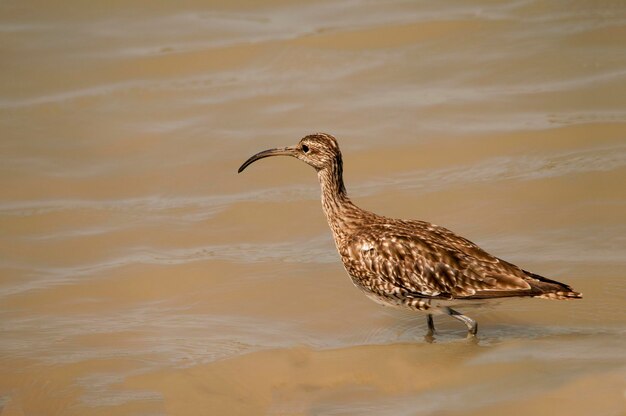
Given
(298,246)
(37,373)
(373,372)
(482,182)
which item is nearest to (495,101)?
(482,182)

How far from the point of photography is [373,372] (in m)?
9.32

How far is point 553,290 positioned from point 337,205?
258 cm

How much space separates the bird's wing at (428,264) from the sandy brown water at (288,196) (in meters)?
0.51

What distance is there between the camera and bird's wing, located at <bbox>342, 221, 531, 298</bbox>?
388 inches

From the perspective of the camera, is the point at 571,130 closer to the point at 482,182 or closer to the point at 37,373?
the point at 482,182

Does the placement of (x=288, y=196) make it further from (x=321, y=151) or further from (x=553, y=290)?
(x=553, y=290)

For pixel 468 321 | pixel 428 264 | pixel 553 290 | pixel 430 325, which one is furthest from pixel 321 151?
pixel 553 290

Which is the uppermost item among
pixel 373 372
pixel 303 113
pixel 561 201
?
pixel 303 113

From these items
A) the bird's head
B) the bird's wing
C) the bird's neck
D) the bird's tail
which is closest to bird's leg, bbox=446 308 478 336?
the bird's wing

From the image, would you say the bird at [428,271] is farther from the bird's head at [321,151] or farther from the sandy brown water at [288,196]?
the bird's head at [321,151]

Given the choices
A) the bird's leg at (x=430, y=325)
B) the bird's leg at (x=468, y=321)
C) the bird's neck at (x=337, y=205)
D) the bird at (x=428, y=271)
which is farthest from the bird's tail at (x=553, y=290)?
the bird's neck at (x=337, y=205)

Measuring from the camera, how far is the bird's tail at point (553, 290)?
939 cm

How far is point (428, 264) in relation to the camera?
1009cm

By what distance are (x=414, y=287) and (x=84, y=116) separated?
742 centimetres
